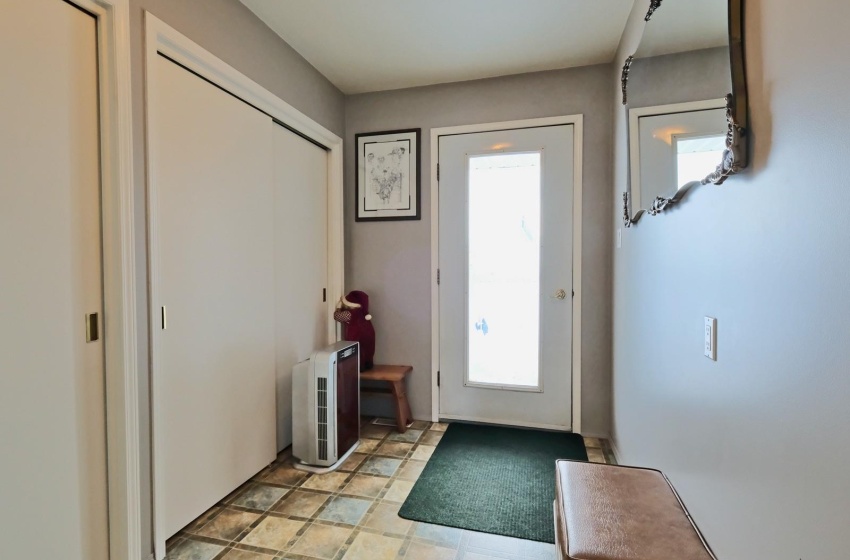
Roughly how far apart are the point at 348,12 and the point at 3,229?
69.6 inches

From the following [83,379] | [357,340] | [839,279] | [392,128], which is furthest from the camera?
[392,128]

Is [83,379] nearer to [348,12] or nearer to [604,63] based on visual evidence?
[348,12]

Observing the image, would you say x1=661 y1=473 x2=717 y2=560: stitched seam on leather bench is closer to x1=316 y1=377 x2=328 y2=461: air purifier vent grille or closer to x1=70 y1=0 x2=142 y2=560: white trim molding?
x1=316 y1=377 x2=328 y2=461: air purifier vent grille

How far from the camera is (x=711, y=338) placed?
1.06m

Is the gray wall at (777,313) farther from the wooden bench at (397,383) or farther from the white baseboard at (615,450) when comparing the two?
the wooden bench at (397,383)

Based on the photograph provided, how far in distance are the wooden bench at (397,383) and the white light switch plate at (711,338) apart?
2.01 m

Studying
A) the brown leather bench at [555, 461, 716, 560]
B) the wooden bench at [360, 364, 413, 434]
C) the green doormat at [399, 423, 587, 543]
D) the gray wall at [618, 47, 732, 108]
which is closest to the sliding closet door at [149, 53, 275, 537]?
the wooden bench at [360, 364, 413, 434]

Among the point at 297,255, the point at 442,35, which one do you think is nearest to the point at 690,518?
the point at 297,255

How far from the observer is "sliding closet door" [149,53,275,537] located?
5.31ft

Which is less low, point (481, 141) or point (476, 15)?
point (476, 15)

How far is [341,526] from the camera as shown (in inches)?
70.0

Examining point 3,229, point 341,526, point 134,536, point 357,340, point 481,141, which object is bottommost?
point 341,526

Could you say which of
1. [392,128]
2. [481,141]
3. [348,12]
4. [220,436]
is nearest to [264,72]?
[348,12]

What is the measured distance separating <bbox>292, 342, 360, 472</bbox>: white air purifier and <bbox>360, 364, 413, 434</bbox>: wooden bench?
0.41 metres
